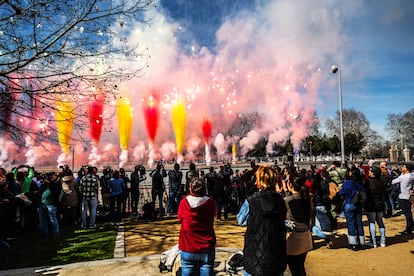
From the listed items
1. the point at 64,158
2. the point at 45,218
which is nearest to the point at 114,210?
the point at 45,218

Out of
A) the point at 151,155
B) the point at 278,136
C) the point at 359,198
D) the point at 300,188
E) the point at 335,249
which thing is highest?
the point at 278,136

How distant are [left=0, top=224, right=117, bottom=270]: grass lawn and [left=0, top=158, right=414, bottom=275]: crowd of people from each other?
0.42 m

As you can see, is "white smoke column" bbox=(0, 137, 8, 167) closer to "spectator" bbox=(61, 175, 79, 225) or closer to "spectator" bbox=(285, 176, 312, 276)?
"spectator" bbox=(61, 175, 79, 225)

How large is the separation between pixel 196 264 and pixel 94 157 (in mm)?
50767

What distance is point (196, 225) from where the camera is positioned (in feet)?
13.1

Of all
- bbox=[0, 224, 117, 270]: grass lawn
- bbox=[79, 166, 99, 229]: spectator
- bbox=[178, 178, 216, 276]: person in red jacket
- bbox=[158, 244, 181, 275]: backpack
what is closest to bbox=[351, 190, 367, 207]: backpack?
bbox=[158, 244, 181, 275]: backpack

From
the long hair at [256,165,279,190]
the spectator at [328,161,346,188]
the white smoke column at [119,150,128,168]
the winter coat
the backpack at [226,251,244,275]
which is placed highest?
the white smoke column at [119,150,128,168]

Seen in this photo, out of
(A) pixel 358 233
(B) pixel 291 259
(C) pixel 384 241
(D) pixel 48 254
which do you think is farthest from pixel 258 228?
(D) pixel 48 254

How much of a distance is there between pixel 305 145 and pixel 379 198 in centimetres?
6094

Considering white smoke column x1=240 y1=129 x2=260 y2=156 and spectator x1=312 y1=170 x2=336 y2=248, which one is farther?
white smoke column x1=240 y1=129 x2=260 y2=156

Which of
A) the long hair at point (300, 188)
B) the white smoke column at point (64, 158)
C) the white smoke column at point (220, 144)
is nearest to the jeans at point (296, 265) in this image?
the long hair at point (300, 188)

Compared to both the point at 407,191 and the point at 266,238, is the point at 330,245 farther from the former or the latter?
the point at 266,238

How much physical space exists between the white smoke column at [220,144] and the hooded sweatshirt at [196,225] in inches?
2053

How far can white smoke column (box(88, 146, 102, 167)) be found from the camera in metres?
50.6
